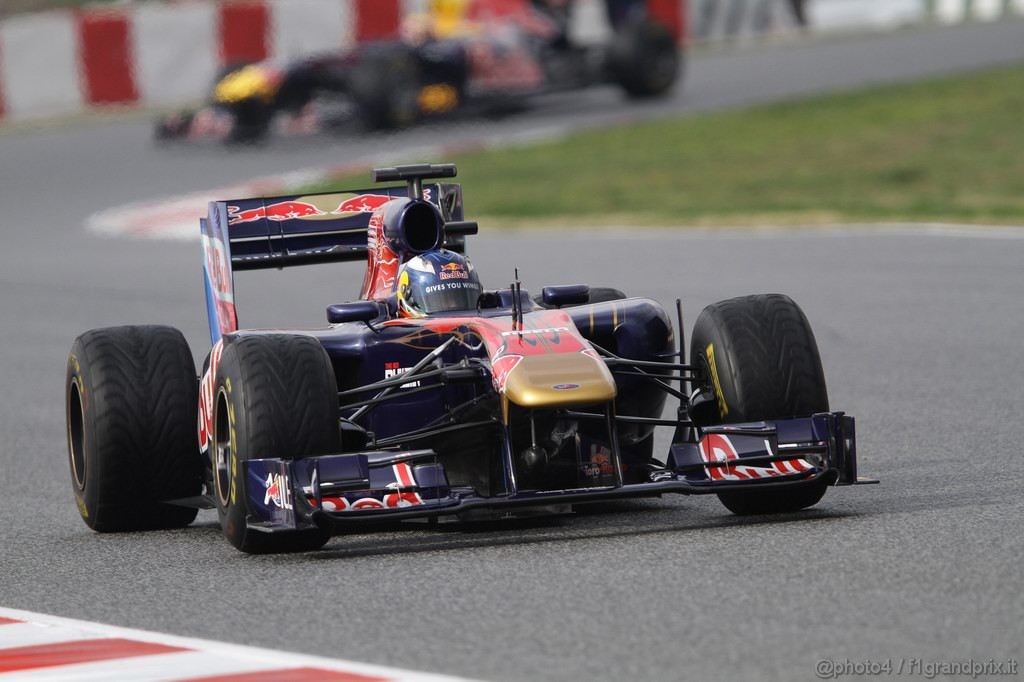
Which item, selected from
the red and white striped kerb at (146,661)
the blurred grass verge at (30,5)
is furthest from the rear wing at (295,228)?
the blurred grass verge at (30,5)

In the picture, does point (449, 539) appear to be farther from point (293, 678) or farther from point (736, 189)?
point (736, 189)

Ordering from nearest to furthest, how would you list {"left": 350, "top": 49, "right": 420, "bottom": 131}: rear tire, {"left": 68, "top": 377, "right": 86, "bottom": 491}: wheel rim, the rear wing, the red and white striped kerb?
the red and white striped kerb → {"left": 68, "top": 377, "right": 86, "bottom": 491}: wheel rim → the rear wing → {"left": 350, "top": 49, "right": 420, "bottom": 131}: rear tire

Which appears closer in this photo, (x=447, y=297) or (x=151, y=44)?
(x=447, y=297)

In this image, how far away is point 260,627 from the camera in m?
5.30

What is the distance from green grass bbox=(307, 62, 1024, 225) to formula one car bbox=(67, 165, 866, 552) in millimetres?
10283

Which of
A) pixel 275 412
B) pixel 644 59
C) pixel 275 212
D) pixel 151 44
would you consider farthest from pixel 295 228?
pixel 151 44

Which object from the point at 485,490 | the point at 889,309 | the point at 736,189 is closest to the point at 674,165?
the point at 736,189

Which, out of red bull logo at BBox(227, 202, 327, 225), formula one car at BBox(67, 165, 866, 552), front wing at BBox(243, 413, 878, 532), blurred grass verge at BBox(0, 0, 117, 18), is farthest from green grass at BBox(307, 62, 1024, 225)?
Result: blurred grass verge at BBox(0, 0, 117, 18)

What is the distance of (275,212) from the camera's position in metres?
8.57

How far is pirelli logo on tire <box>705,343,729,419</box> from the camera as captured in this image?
6742 millimetres

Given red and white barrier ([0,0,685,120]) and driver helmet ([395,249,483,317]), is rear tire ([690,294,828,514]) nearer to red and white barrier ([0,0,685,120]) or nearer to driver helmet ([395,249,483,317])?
driver helmet ([395,249,483,317])

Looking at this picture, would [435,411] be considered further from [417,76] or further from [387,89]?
[417,76]

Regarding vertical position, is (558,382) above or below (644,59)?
above

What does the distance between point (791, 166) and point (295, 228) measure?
538 inches
